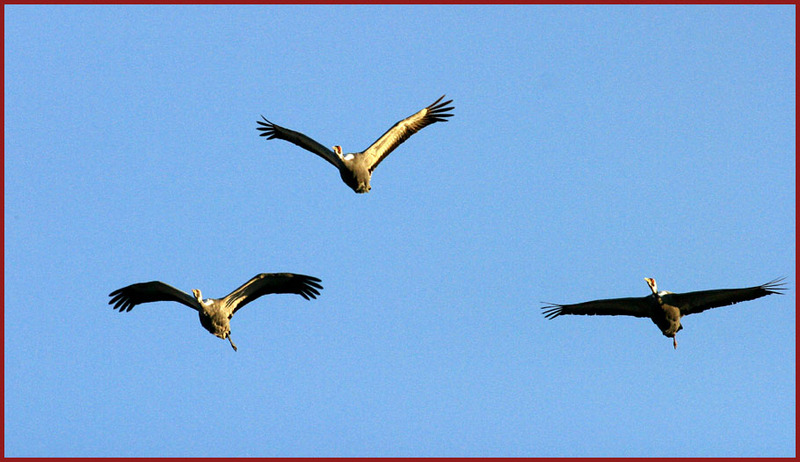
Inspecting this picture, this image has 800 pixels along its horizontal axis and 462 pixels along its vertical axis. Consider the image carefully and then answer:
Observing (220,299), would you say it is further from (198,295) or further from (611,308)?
(611,308)

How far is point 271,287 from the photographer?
69.6 ft

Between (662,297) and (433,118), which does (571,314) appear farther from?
(433,118)

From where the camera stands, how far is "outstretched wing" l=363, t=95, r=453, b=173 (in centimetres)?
2161

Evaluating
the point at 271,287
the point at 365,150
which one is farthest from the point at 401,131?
Result: the point at 271,287

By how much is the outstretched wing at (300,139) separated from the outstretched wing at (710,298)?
7405 mm

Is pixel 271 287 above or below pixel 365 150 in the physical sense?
below

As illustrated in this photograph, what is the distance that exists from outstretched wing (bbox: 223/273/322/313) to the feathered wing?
541cm

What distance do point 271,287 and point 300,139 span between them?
3172 mm

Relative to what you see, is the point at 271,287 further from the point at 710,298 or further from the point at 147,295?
the point at 710,298

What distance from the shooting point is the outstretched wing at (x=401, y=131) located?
21.6 meters

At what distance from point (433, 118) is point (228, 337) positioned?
6.34 metres

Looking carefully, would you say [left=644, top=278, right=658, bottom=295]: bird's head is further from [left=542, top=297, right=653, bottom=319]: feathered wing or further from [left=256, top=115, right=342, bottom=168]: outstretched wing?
[left=256, top=115, right=342, bottom=168]: outstretched wing

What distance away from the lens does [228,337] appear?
68.6 feet

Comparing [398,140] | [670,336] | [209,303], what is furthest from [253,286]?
[670,336]
